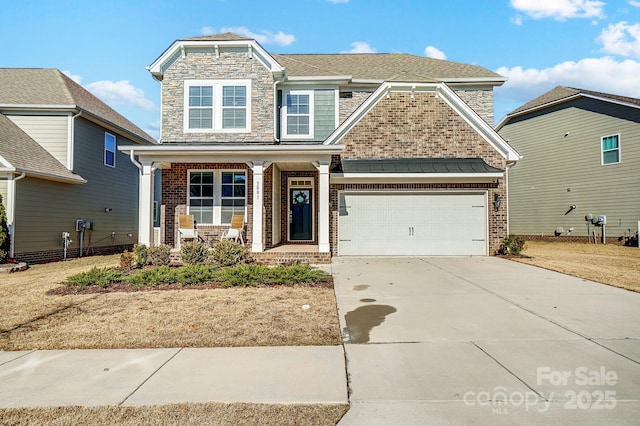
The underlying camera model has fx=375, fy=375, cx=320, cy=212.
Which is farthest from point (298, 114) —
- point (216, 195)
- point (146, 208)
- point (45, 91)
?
point (45, 91)

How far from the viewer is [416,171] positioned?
12227 mm

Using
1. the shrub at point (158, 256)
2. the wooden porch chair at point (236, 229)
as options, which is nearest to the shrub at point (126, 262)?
the shrub at point (158, 256)

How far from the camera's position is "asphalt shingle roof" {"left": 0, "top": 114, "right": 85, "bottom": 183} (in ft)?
A: 39.0

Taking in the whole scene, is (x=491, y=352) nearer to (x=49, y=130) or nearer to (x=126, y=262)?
(x=126, y=262)

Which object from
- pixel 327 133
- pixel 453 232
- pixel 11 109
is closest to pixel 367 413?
pixel 453 232

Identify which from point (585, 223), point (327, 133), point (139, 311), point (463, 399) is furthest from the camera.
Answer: point (585, 223)

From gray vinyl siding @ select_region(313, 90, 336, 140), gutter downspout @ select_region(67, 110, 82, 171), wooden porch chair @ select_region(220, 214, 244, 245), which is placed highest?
gray vinyl siding @ select_region(313, 90, 336, 140)

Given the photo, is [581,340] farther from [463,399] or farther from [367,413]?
[367,413]

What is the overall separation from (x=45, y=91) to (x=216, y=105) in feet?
25.0

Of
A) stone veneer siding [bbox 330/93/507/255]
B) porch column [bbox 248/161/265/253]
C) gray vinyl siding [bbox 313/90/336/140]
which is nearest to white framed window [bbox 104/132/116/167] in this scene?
porch column [bbox 248/161/265/253]

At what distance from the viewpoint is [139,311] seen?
5.92 metres

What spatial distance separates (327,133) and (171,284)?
319 inches

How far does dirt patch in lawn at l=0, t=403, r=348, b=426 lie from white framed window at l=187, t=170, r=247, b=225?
31.9 feet

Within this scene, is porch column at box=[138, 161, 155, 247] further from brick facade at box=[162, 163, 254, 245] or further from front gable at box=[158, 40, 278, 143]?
front gable at box=[158, 40, 278, 143]
